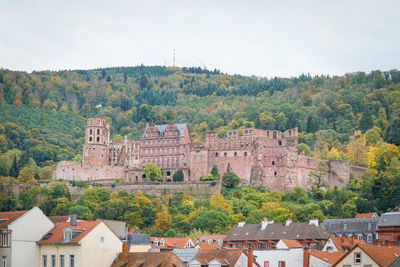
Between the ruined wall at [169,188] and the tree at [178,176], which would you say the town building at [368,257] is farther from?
the tree at [178,176]

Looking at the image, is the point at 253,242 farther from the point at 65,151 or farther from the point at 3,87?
the point at 3,87

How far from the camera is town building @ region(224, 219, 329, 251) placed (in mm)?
81562

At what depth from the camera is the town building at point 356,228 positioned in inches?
3447

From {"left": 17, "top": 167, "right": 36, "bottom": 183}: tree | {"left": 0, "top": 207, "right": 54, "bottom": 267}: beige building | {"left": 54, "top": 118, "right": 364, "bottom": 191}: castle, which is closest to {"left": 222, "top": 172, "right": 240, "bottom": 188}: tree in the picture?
{"left": 54, "top": 118, "right": 364, "bottom": 191}: castle

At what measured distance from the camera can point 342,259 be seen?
56344mm

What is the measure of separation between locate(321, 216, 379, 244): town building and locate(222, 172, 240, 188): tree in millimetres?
27820

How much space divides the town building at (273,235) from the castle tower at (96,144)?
146 feet

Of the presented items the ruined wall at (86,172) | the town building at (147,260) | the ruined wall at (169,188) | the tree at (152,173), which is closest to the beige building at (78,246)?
the town building at (147,260)

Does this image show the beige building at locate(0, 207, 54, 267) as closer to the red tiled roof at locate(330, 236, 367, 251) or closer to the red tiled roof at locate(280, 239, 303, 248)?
the red tiled roof at locate(280, 239, 303, 248)

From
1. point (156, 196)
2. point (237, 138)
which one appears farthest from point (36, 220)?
point (237, 138)

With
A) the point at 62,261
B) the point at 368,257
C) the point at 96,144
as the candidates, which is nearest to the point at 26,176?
the point at 96,144

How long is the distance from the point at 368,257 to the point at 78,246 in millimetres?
19562

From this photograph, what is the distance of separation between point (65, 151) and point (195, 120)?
3410 centimetres

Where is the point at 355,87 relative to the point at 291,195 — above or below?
above
